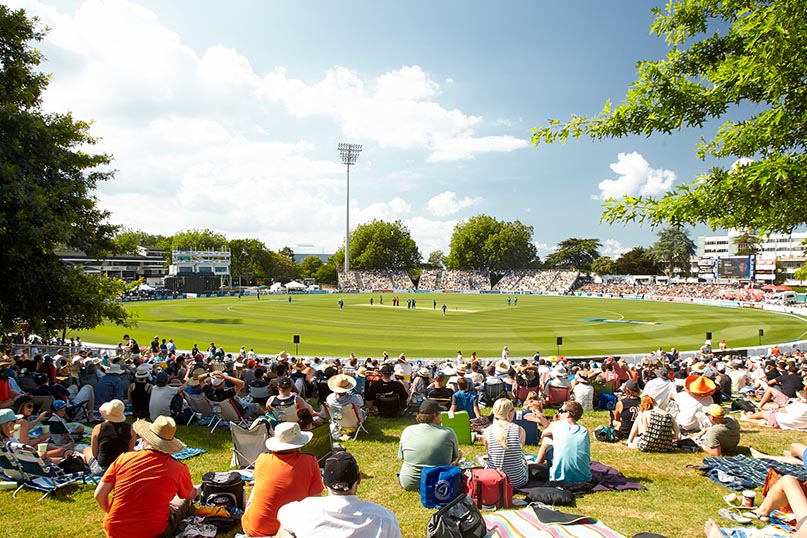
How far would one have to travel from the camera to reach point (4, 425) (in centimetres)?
786

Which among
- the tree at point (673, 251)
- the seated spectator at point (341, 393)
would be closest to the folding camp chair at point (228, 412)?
the seated spectator at point (341, 393)

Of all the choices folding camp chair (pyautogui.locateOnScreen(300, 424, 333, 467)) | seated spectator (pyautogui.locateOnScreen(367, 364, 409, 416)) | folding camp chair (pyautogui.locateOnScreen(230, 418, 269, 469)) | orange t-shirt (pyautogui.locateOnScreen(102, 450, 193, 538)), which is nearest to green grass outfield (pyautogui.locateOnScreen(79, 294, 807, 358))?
seated spectator (pyautogui.locateOnScreen(367, 364, 409, 416))

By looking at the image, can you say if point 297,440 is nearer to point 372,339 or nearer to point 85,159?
point 85,159

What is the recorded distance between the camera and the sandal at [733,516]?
5.91m

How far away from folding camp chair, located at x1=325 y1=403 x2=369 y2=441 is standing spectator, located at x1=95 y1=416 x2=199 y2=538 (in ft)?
16.3

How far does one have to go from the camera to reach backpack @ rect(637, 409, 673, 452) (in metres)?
9.01

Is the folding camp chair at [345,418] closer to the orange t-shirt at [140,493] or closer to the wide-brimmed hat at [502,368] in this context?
the orange t-shirt at [140,493]

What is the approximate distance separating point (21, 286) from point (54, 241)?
4.19ft

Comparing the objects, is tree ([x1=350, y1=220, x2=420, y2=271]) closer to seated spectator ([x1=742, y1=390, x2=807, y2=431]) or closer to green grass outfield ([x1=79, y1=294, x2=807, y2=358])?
green grass outfield ([x1=79, y1=294, x2=807, y2=358])

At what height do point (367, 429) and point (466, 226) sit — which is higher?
point (466, 226)

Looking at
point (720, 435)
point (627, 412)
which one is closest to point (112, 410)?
point (627, 412)

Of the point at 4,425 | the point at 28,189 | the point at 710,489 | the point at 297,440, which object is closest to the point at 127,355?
the point at 28,189

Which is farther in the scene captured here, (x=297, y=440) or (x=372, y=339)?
(x=372, y=339)

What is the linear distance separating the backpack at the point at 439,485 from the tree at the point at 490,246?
125893mm
